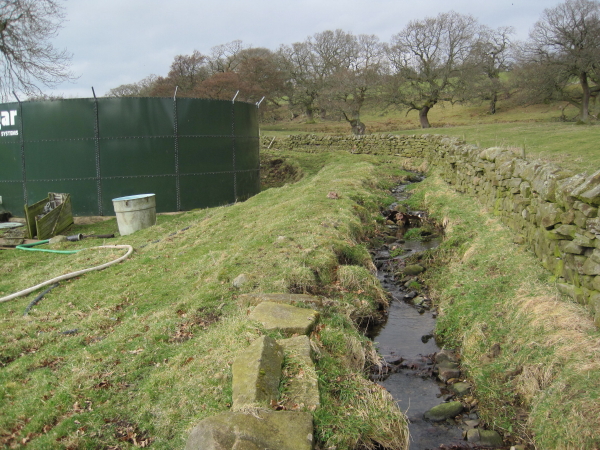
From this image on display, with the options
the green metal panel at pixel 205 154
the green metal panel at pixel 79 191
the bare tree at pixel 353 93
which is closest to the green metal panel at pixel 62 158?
the green metal panel at pixel 79 191

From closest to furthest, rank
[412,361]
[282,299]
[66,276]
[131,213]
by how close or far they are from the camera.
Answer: [412,361] → [282,299] → [66,276] → [131,213]

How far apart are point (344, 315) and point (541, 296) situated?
2575 millimetres

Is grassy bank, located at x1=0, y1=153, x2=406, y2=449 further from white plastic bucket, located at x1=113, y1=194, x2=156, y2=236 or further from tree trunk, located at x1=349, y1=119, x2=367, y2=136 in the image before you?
tree trunk, located at x1=349, y1=119, x2=367, y2=136

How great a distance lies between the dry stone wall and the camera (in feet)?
19.7

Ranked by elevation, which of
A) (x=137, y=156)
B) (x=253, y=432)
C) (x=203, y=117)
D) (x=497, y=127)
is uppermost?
(x=203, y=117)

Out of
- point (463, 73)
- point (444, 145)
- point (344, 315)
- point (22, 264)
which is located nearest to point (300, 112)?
point (463, 73)

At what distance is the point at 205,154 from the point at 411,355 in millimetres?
12778

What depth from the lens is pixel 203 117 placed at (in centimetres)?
1745

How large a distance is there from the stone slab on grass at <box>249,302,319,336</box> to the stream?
107 cm

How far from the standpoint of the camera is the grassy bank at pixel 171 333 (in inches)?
176

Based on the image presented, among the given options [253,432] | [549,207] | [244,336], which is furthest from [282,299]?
[549,207]

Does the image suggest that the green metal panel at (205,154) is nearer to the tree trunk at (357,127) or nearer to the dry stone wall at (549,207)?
the dry stone wall at (549,207)

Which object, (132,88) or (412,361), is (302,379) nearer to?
(412,361)

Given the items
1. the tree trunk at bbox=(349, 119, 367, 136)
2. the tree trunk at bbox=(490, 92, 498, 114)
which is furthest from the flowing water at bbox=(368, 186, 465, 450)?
the tree trunk at bbox=(490, 92, 498, 114)
